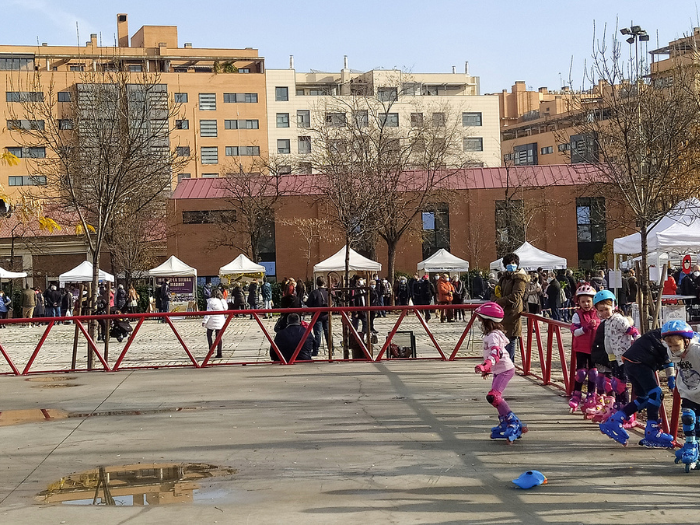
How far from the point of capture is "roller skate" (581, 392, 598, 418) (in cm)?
925

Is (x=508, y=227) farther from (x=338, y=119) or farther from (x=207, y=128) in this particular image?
(x=207, y=128)

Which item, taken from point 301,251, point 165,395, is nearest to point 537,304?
point 165,395

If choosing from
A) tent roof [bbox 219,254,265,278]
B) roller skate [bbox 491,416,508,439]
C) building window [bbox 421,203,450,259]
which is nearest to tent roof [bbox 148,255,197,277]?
tent roof [bbox 219,254,265,278]

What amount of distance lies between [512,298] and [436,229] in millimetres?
43153

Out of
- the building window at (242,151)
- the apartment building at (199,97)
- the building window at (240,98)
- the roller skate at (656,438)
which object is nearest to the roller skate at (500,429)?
the roller skate at (656,438)

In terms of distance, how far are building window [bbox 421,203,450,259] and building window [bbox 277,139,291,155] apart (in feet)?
93.2

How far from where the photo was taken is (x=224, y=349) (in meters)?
20.0

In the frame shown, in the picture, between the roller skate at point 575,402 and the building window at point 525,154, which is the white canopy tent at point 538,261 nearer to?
the roller skate at point 575,402

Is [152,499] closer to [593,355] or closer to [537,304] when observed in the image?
[593,355]

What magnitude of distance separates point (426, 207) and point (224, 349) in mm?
32049

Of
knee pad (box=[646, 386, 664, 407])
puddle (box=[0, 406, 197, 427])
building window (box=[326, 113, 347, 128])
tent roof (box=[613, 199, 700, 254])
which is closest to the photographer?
knee pad (box=[646, 386, 664, 407])

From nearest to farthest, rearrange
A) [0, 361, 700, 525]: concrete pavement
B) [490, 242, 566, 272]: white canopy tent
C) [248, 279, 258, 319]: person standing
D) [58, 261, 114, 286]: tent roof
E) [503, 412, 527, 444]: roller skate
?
[0, 361, 700, 525]: concrete pavement < [503, 412, 527, 444]: roller skate < [490, 242, 566, 272]: white canopy tent < [248, 279, 258, 319]: person standing < [58, 261, 114, 286]: tent roof

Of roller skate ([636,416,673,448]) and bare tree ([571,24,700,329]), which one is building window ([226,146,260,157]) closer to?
bare tree ([571,24,700,329])

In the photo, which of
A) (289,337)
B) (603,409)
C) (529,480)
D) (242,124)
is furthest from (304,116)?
(529,480)
